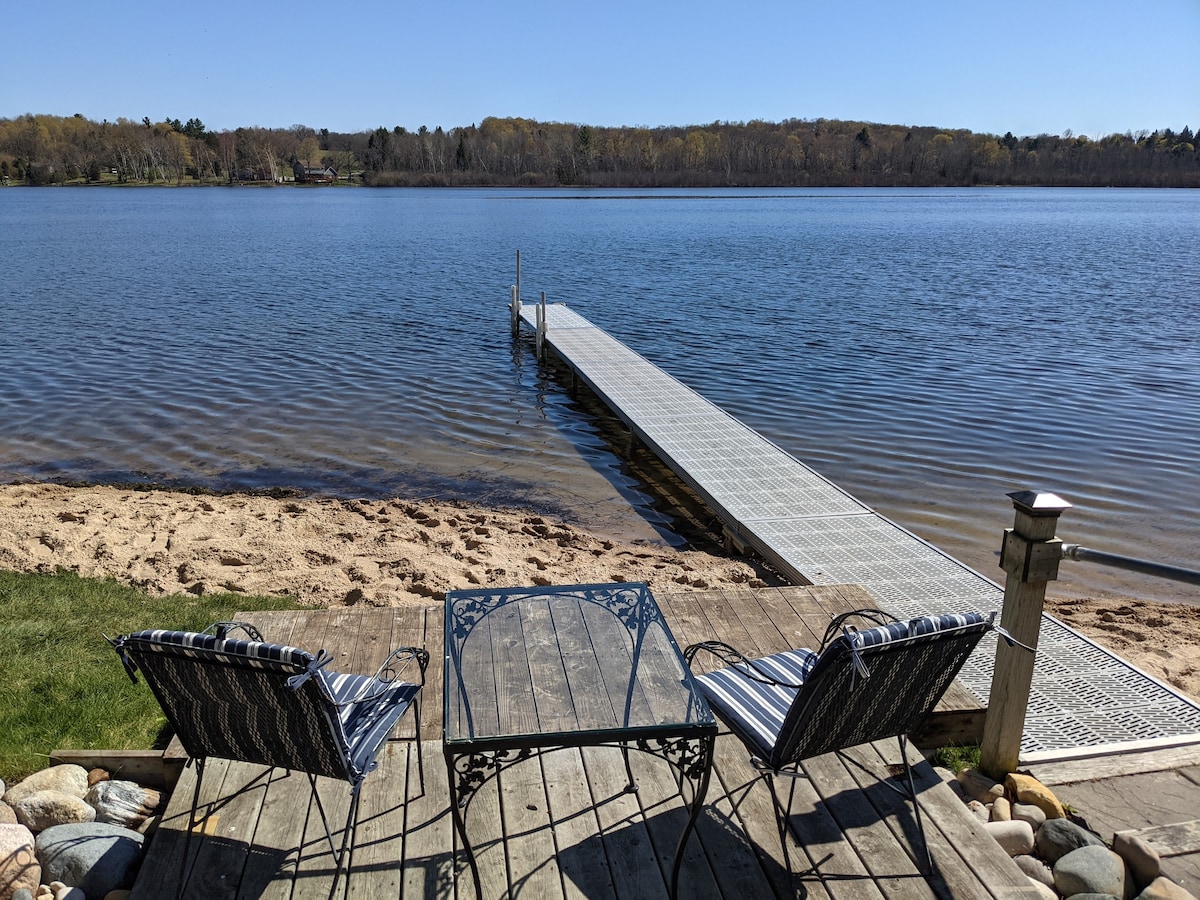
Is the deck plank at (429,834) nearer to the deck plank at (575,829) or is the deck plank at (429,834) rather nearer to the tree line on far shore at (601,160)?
the deck plank at (575,829)

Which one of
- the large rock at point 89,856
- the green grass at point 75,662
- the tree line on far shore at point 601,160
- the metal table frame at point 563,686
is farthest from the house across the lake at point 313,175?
the large rock at point 89,856

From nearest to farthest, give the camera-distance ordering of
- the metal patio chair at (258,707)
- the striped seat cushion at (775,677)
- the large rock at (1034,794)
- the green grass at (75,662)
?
the metal patio chair at (258,707) → the striped seat cushion at (775,677) → the large rock at (1034,794) → the green grass at (75,662)

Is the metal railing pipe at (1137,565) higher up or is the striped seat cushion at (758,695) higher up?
the metal railing pipe at (1137,565)

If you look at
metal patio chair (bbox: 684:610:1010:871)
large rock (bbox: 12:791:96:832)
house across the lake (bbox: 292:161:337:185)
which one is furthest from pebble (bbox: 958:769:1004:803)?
house across the lake (bbox: 292:161:337:185)

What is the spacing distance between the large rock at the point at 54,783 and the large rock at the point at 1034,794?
3605 millimetres

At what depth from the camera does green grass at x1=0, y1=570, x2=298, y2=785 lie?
3881 mm

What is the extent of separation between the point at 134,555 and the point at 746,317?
15.6 meters

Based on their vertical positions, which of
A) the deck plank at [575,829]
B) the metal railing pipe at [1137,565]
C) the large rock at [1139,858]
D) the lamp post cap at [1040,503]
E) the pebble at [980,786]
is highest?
the lamp post cap at [1040,503]

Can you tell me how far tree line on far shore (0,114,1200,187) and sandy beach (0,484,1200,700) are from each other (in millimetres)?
120437

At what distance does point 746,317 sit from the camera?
2047 cm

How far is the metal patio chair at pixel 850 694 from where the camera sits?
2.69 meters

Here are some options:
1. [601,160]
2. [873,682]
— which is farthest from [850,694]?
[601,160]

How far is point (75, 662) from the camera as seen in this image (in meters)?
4.71

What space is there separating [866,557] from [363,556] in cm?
394
